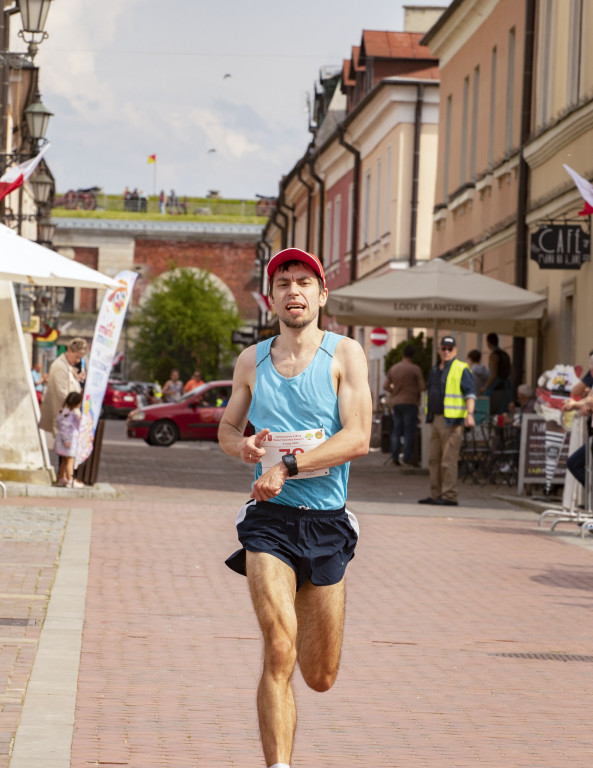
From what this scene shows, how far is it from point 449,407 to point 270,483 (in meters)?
13.5

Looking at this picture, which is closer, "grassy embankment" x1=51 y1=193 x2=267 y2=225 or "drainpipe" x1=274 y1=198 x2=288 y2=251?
"drainpipe" x1=274 y1=198 x2=288 y2=251

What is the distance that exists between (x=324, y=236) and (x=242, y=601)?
42711mm

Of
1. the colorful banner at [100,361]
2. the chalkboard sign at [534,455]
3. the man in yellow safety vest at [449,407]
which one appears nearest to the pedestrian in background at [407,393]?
the chalkboard sign at [534,455]

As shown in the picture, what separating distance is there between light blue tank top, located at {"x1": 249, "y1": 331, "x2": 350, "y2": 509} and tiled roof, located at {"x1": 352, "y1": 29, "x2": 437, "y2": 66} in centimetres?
3869

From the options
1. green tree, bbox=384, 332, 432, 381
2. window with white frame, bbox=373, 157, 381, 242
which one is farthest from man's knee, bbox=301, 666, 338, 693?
window with white frame, bbox=373, 157, 381, 242

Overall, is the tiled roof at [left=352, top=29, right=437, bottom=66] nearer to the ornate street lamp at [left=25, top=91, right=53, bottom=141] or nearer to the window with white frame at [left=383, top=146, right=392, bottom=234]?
the window with white frame at [left=383, top=146, right=392, bottom=234]

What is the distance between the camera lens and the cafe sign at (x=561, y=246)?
68.7 ft

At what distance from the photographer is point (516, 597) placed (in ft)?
Result: 35.6

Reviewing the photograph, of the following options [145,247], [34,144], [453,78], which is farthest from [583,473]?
[145,247]

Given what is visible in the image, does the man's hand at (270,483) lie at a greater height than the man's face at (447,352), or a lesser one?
lesser

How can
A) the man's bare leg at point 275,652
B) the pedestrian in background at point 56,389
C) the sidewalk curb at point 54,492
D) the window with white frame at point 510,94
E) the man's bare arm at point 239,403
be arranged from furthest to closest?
the window with white frame at point 510,94, the pedestrian in background at point 56,389, the sidewalk curb at point 54,492, the man's bare arm at point 239,403, the man's bare leg at point 275,652

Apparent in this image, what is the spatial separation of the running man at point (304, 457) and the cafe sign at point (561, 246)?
15.8 metres

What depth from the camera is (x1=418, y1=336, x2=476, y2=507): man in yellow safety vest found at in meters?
18.5

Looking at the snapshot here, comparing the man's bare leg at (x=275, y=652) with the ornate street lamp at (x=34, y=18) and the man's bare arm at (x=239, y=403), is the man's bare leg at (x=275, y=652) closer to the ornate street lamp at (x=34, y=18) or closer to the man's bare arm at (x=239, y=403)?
the man's bare arm at (x=239, y=403)
